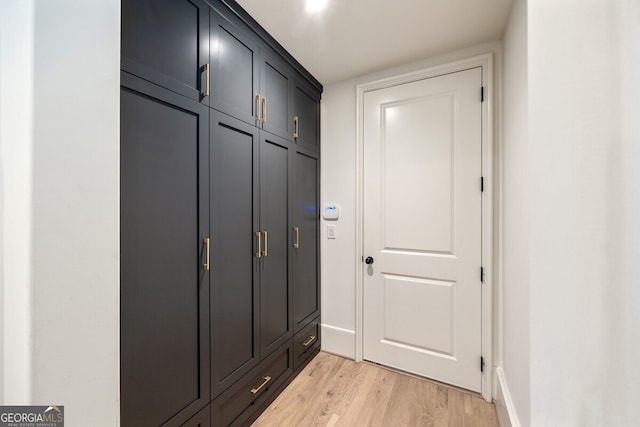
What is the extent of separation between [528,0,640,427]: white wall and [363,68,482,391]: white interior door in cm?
90

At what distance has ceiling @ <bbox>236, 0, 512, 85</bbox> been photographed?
1421 mm

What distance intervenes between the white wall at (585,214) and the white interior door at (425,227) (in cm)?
90

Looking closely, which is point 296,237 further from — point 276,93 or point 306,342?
point 276,93

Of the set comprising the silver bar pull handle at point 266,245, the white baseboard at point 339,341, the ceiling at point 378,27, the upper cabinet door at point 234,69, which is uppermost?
the ceiling at point 378,27

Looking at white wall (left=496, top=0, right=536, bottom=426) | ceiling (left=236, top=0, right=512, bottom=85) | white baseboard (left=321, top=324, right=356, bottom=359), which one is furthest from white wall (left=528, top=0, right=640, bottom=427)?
white baseboard (left=321, top=324, right=356, bottom=359)

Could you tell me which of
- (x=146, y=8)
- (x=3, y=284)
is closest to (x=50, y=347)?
(x=3, y=284)

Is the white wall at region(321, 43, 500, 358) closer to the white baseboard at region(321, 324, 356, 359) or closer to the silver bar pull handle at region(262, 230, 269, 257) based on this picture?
the white baseboard at region(321, 324, 356, 359)

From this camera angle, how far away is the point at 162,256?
107cm

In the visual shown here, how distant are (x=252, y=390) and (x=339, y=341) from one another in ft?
3.04

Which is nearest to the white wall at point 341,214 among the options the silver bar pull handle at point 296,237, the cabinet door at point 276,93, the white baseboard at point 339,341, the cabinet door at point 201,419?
the white baseboard at point 339,341

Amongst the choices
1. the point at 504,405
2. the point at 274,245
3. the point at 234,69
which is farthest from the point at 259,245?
the point at 504,405

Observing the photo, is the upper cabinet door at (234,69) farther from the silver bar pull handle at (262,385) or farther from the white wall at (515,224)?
the silver bar pull handle at (262,385)

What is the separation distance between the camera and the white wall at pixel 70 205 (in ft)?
1.81

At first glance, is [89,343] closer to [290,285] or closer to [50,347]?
[50,347]
